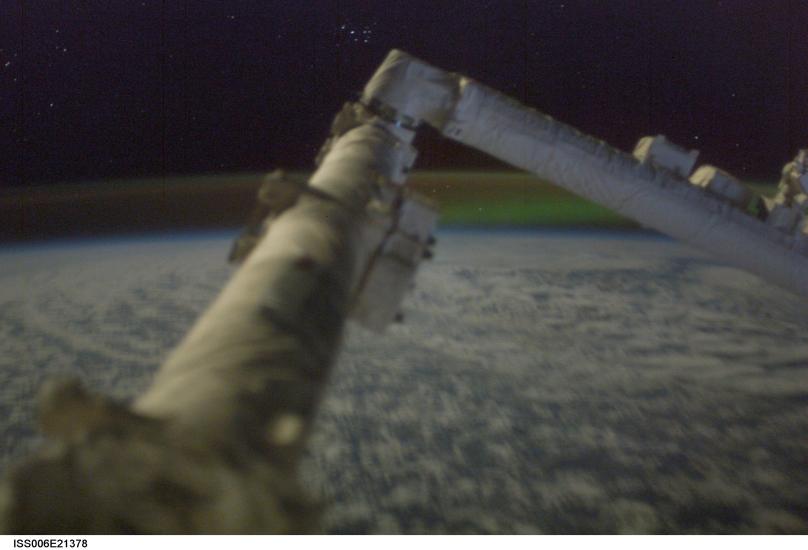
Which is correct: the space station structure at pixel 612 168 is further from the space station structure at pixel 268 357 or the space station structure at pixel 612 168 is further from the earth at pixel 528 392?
the earth at pixel 528 392

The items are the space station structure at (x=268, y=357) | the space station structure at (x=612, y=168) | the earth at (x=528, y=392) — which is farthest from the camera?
the earth at (x=528, y=392)

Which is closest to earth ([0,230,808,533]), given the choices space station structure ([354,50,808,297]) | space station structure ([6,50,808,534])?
space station structure ([6,50,808,534])

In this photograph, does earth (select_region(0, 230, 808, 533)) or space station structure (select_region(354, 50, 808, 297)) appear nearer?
space station structure (select_region(354, 50, 808, 297))

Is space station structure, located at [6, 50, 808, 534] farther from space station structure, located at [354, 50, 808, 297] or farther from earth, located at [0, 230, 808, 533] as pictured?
earth, located at [0, 230, 808, 533]

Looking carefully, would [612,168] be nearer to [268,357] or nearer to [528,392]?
[268,357]

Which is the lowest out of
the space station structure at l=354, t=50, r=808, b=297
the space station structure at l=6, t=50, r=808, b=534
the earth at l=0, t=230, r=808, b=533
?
the earth at l=0, t=230, r=808, b=533

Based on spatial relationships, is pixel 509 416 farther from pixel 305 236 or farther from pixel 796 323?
pixel 796 323

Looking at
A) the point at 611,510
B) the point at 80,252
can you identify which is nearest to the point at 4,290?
the point at 80,252

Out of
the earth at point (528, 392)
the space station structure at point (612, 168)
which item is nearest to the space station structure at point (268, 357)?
the space station structure at point (612, 168)
